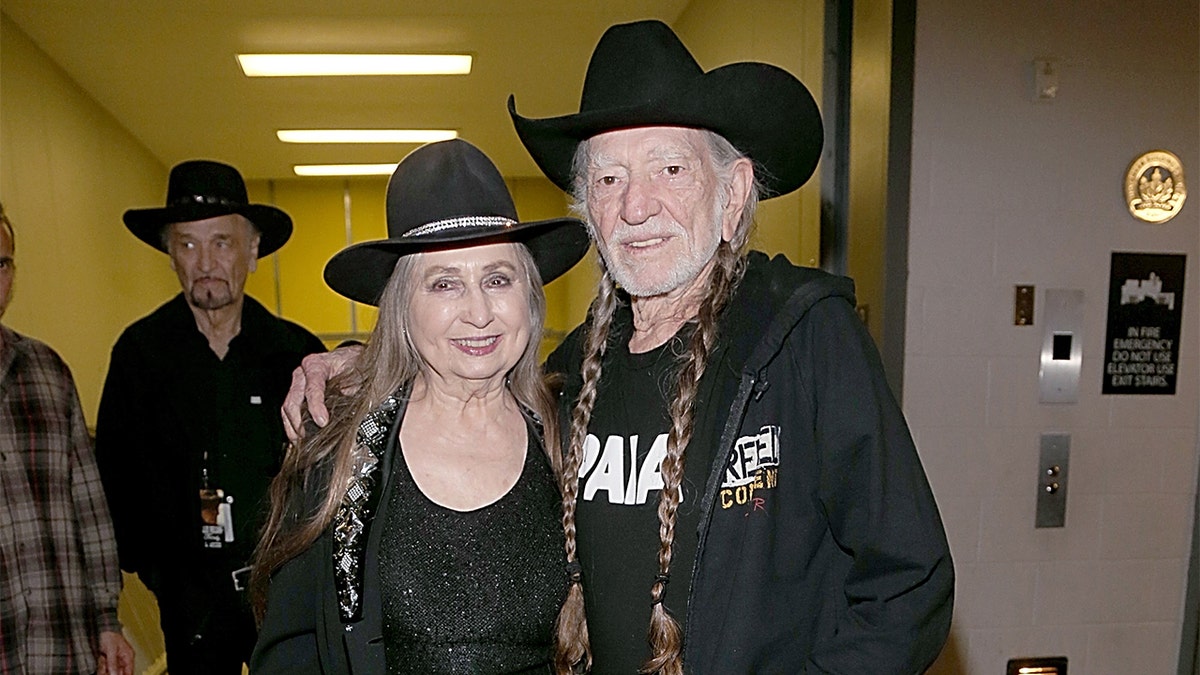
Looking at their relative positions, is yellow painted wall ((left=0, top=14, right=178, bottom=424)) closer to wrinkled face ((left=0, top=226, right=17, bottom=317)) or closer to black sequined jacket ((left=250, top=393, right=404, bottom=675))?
wrinkled face ((left=0, top=226, right=17, bottom=317))

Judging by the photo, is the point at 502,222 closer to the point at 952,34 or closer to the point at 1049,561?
the point at 952,34

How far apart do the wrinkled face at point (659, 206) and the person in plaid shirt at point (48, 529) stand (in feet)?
5.26

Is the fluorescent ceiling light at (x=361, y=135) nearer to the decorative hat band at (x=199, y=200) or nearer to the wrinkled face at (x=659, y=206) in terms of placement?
the decorative hat band at (x=199, y=200)

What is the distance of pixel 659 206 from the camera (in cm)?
141

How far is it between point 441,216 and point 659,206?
419 mm

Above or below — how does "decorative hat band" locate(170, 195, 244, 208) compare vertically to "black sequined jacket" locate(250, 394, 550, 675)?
above

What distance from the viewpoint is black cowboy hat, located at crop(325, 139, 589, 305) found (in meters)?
1.52

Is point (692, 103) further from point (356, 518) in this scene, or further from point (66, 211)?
point (66, 211)

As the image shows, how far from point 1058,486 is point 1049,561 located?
25cm

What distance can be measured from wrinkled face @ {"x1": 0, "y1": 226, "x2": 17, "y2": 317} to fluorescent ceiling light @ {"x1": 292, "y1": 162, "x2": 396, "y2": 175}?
24.7 feet

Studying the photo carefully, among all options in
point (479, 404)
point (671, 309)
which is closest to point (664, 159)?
point (671, 309)

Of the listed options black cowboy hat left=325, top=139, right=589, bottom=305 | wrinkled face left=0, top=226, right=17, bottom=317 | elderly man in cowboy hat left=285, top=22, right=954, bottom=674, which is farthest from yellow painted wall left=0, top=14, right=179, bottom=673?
elderly man in cowboy hat left=285, top=22, right=954, bottom=674

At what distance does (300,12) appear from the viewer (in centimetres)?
435

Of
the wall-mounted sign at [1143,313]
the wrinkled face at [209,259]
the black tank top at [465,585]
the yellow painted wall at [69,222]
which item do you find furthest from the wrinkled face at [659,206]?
the yellow painted wall at [69,222]
